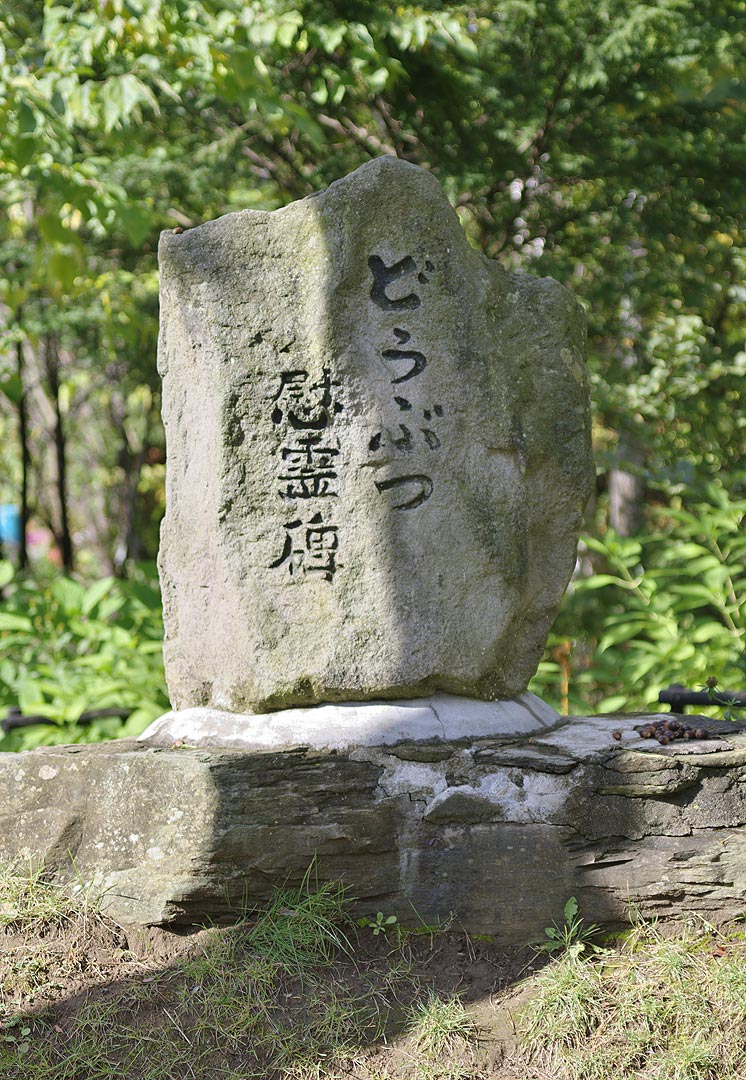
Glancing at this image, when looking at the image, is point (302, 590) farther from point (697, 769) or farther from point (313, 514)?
point (697, 769)

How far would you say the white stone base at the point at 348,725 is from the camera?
9.43ft

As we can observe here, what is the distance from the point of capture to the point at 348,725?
114 inches

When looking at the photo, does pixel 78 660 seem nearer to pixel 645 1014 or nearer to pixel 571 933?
pixel 571 933

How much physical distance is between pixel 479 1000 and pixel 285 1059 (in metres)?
0.50

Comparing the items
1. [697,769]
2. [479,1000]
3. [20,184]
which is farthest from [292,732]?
[20,184]

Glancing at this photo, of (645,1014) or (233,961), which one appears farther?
(233,961)

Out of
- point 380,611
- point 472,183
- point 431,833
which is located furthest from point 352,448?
point 472,183

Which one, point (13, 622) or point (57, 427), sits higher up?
point (57, 427)

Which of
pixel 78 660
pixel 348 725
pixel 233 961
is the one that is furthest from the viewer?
pixel 78 660

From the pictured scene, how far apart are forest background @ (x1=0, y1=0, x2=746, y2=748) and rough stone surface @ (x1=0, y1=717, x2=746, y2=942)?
4.24ft

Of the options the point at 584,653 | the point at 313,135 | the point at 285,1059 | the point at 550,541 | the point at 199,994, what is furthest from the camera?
the point at 584,653

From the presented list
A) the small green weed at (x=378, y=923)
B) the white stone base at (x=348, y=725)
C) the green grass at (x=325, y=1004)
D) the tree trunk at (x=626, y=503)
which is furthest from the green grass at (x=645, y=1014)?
the tree trunk at (x=626, y=503)

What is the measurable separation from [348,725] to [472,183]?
331 cm

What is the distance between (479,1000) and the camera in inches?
99.5
